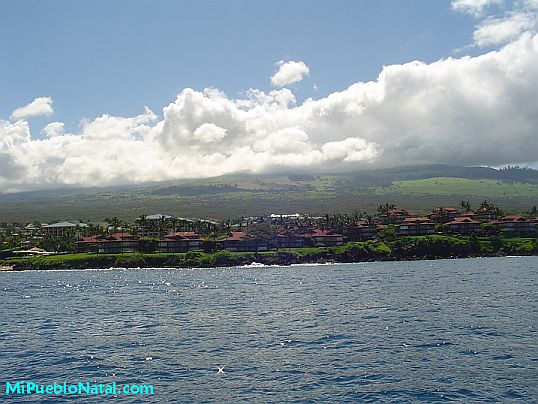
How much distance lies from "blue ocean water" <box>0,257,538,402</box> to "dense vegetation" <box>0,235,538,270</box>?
95.3 m

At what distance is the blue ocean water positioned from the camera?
3017 cm

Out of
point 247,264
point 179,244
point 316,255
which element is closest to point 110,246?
point 179,244

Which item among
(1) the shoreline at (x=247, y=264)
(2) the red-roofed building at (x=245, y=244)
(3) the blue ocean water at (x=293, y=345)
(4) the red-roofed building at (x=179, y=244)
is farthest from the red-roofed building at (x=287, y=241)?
(3) the blue ocean water at (x=293, y=345)

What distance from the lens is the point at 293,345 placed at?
4006 centimetres

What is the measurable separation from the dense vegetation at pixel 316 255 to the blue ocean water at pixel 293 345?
313ft

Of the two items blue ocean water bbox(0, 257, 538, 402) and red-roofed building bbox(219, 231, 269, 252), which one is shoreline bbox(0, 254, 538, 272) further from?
blue ocean water bbox(0, 257, 538, 402)

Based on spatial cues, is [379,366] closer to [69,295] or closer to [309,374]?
[309,374]

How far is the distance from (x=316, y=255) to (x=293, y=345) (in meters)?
132

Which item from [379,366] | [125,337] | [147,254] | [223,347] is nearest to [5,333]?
[125,337]

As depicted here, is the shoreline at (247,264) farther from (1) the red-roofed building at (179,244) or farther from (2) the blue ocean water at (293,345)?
(2) the blue ocean water at (293,345)

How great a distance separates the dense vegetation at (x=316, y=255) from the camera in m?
168

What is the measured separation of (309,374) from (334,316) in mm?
20886

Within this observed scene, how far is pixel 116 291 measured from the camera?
287 feet

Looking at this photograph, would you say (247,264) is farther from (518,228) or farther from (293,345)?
(293,345)
